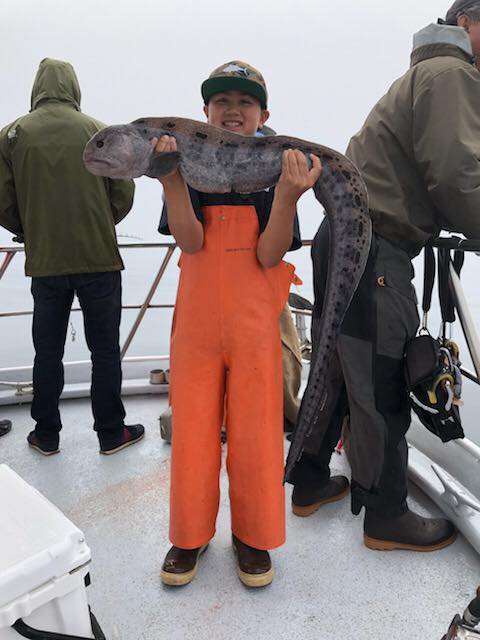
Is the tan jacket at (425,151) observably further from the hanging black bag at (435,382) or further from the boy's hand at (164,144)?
the boy's hand at (164,144)

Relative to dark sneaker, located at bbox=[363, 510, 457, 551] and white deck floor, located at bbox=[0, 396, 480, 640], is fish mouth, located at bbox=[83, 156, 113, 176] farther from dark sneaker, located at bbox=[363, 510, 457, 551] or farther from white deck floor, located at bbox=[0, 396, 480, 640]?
dark sneaker, located at bbox=[363, 510, 457, 551]

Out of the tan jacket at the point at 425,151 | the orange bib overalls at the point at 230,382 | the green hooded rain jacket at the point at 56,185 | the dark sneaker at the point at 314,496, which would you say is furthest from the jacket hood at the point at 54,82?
the dark sneaker at the point at 314,496

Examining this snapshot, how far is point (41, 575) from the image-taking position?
0.98 m

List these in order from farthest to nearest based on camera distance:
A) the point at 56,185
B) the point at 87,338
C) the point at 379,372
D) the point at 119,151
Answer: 1. the point at 87,338
2. the point at 56,185
3. the point at 379,372
4. the point at 119,151

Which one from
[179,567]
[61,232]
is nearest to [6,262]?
[61,232]

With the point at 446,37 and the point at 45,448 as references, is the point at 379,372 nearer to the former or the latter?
the point at 446,37

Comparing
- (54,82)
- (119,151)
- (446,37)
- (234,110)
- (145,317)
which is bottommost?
(145,317)

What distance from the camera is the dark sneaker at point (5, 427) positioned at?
2.79 metres

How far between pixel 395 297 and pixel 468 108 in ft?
1.94

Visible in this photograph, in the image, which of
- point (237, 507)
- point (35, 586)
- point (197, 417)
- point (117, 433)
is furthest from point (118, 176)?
point (117, 433)

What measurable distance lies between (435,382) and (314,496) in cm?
74

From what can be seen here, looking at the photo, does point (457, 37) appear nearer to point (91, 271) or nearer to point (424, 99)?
point (424, 99)

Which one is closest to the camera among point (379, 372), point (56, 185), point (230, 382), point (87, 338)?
point (230, 382)

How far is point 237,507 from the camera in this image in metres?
1.67
